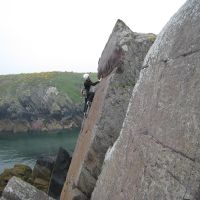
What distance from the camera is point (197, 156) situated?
19.8 ft

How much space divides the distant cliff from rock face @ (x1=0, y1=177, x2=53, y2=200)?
112355 mm

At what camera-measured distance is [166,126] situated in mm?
7312

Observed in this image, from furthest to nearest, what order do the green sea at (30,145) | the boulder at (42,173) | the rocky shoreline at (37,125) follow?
the rocky shoreline at (37,125)
the green sea at (30,145)
the boulder at (42,173)

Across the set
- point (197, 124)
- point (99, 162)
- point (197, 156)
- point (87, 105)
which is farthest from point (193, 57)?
point (87, 105)

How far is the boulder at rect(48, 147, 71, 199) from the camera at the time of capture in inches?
1001

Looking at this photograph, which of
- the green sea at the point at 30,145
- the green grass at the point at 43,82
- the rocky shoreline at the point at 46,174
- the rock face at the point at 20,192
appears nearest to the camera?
the rock face at the point at 20,192

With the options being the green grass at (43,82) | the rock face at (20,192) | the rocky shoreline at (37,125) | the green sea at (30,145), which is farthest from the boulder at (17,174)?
the green grass at (43,82)

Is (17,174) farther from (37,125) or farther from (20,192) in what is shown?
(37,125)

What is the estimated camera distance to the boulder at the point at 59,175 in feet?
83.4

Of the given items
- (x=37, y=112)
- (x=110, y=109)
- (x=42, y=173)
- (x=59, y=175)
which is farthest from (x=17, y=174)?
(x=37, y=112)

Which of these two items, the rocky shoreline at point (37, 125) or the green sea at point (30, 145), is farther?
the rocky shoreline at point (37, 125)

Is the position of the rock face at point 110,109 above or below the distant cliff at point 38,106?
above

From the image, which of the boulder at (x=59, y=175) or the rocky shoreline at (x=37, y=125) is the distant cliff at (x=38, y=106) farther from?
the boulder at (x=59, y=175)

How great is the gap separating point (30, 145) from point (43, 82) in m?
50.1
